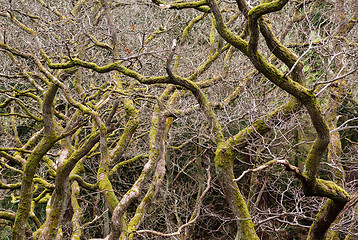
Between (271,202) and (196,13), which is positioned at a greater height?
(196,13)

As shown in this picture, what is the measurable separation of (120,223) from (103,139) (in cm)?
133

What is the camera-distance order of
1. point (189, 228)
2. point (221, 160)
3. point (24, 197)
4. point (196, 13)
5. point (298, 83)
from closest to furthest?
1. point (298, 83)
2. point (221, 160)
3. point (24, 197)
4. point (189, 228)
5. point (196, 13)

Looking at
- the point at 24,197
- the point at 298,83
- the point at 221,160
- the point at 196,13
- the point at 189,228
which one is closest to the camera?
the point at 298,83

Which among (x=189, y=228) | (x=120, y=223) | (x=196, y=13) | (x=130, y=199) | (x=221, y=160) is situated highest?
(x=196, y=13)

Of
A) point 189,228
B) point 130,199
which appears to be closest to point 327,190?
point 130,199

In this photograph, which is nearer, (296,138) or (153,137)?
(153,137)

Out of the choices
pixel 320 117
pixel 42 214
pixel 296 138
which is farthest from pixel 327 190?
pixel 42 214

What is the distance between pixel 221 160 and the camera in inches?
202

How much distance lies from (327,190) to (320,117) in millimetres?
959

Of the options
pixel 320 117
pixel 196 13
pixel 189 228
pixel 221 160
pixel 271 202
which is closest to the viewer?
pixel 320 117

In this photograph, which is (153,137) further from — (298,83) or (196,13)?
(196,13)

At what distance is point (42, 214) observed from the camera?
38.9ft

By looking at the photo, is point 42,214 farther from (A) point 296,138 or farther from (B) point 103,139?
(A) point 296,138

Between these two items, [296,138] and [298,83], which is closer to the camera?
[298,83]
